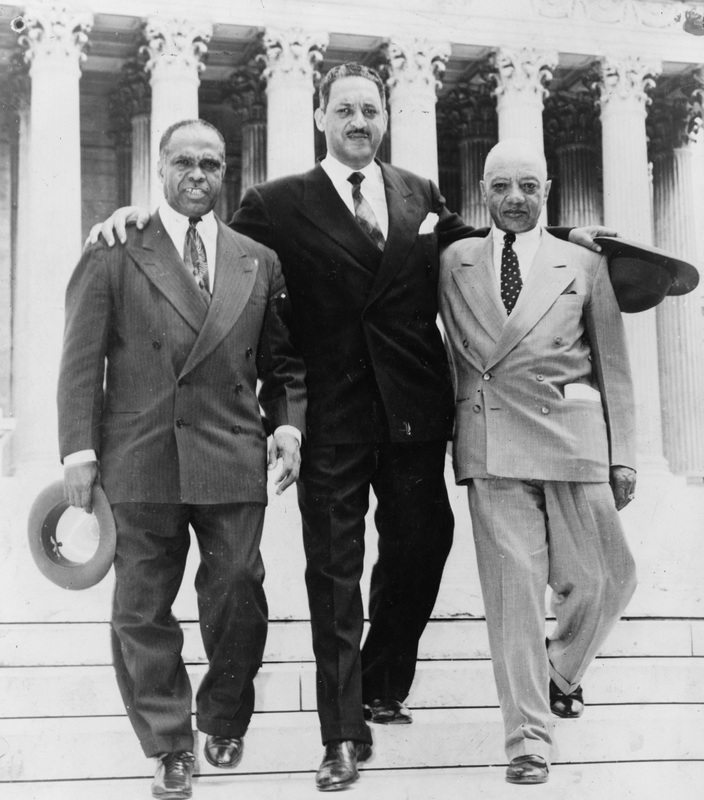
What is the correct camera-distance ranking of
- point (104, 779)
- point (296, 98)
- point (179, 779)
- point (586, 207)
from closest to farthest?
1. point (179, 779)
2. point (104, 779)
3. point (296, 98)
4. point (586, 207)

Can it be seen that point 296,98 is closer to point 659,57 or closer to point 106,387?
point 659,57

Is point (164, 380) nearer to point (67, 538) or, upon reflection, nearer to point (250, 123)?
point (67, 538)

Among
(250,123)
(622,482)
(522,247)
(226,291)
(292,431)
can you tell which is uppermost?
(250,123)

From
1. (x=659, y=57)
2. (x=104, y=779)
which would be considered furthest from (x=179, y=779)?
(x=659, y=57)

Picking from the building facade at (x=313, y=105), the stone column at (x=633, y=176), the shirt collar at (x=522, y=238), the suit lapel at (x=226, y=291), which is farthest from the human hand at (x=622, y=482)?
the stone column at (x=633, y=176)

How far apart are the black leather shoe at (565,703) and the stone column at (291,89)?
48.8ft

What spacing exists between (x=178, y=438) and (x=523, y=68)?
1722 cm

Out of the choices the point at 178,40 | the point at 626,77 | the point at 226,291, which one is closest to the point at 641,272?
the point at 226,291

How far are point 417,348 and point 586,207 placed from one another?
19.1 m

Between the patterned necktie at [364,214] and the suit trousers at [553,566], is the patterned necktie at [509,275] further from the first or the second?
the suit trousers at [553,566]

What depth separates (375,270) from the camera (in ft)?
19.6

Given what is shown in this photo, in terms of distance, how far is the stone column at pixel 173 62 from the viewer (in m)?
19.5

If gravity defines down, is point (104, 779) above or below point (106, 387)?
below

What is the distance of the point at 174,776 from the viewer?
5285 mm
